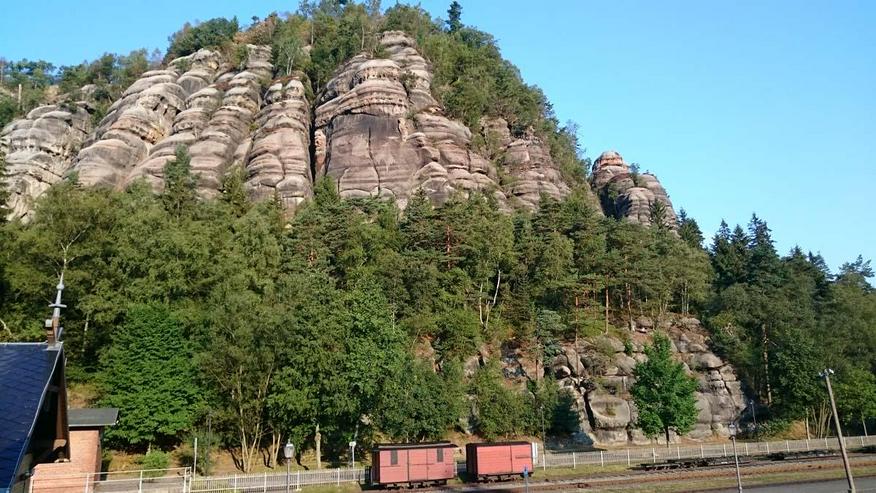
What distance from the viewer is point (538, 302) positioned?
195ft

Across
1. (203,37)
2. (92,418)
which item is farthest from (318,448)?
(203,37)

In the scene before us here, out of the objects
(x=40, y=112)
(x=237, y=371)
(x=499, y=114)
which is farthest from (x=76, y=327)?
(x=499, y=114)

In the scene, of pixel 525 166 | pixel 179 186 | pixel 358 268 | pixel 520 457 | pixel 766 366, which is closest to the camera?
pixel 520 457

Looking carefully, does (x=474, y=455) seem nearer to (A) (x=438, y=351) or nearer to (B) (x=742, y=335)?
(A) (x=438, y=351)

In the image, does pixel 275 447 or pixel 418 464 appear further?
pixel 275 447

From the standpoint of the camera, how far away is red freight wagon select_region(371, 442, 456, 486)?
108ft

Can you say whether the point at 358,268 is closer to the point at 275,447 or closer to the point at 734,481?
the point at 275,447

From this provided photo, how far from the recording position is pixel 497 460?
35.4m

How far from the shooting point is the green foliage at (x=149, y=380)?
37406 millimetres

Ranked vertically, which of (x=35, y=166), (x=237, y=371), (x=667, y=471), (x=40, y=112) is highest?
(x=40, y=112)

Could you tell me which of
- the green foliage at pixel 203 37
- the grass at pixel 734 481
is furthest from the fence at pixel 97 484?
the green foliage at pixel 203 37

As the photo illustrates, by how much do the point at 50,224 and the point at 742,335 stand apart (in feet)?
212

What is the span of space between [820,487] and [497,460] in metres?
16.4

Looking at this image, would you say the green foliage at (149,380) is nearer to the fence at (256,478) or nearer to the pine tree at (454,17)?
the fence at (256,478)
